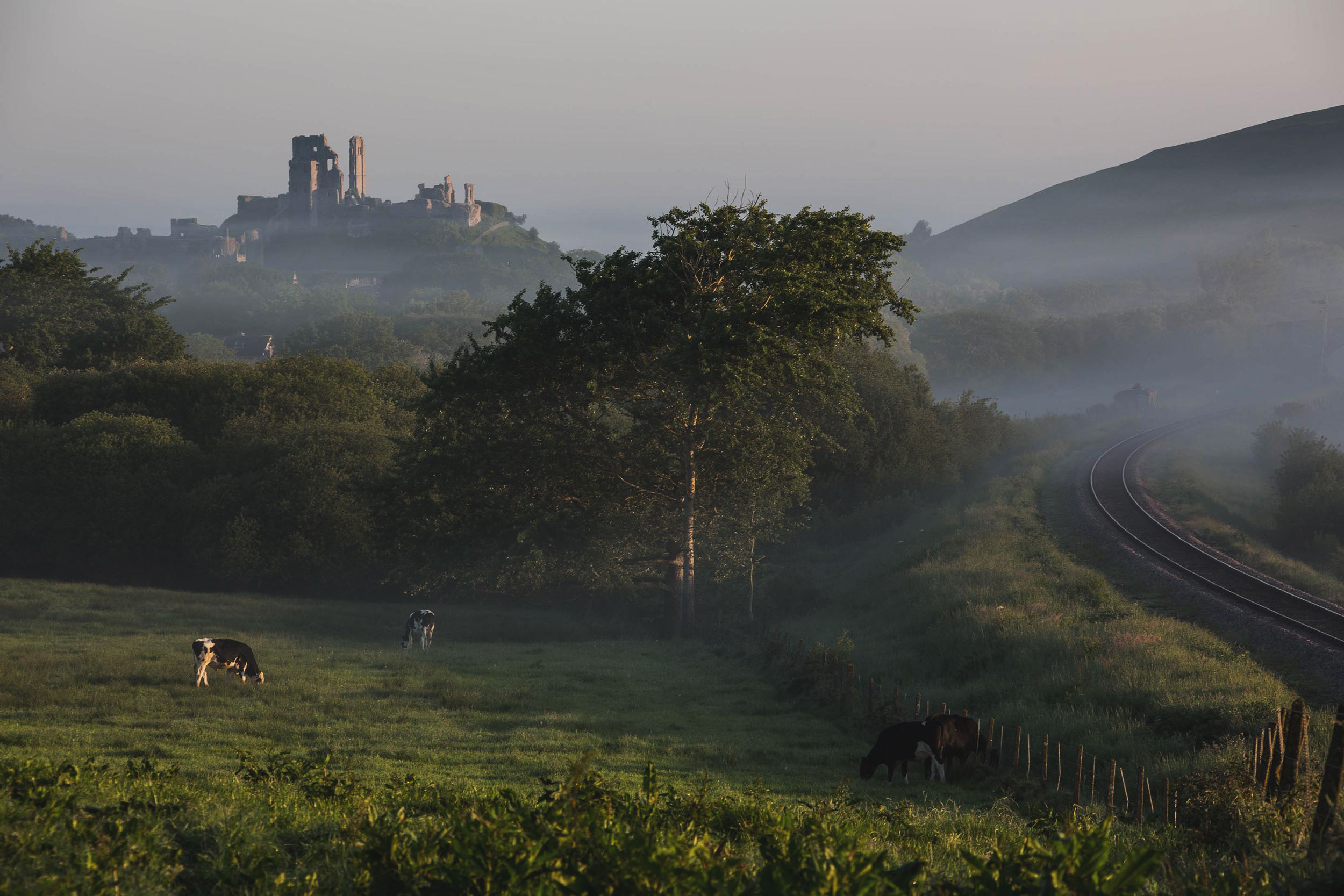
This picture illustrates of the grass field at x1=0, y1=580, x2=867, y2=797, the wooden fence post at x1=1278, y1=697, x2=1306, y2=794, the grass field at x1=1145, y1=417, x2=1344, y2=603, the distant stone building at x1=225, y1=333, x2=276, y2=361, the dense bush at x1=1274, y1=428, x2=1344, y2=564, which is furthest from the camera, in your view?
the distant stone building at x1=225, y1=333, x2=276, y2=361

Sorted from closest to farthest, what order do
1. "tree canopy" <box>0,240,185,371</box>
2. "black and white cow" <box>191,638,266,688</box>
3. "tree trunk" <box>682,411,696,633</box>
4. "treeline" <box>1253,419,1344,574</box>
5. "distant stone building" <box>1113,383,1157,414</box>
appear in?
"black and white cow" <box>191,638,266,688</box>
"tree trunk" <box>682,411,696,633</box>
"treeline" <box>1253,419,1344,574</box>
"tree canopy" <box>0,240,185,371</box>
"distant stone building" <box>1113,383,1157,414</box>

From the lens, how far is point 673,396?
3306cm

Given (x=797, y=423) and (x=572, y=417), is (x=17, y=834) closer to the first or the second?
(x=572, y=417)

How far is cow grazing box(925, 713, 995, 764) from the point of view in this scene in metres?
16.3

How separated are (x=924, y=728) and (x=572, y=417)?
2100 cm

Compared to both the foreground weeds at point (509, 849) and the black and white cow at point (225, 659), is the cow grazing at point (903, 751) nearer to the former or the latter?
the foreground weeds at point (509, 849)

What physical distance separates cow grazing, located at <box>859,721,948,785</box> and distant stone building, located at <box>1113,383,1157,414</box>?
98.4m

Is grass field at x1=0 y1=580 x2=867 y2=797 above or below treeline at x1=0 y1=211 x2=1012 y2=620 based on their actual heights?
below

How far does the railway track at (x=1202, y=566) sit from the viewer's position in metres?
24.8

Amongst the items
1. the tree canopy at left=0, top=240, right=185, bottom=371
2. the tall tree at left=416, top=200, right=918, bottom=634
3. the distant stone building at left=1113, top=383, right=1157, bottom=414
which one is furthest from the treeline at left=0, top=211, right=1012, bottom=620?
the distant stone building at left=1113, top=383, right=1157, bottom=414

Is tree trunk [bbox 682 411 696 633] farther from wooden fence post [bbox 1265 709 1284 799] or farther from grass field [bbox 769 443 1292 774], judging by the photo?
wooden fence post [bbox 1265 709 1284 799]

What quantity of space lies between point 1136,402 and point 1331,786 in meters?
107

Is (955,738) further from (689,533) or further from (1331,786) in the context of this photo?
(689,533)

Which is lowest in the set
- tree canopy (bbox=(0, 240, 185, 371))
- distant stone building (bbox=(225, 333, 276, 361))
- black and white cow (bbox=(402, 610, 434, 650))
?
black and white cow (bbox=(402, 610, 434, 650))
